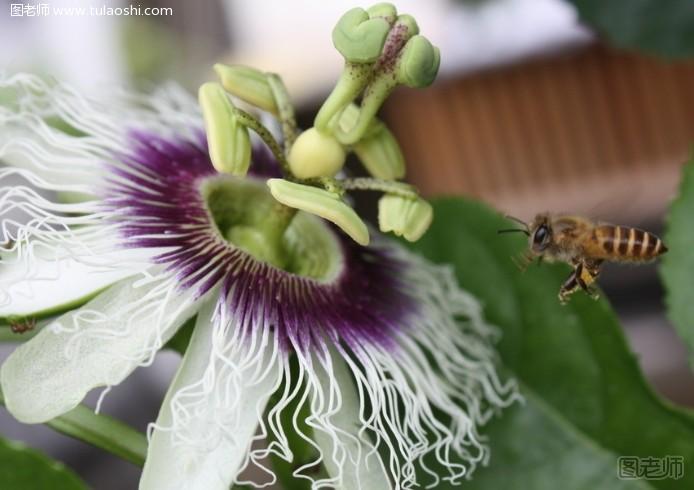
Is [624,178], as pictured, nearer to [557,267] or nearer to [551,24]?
[551,24]

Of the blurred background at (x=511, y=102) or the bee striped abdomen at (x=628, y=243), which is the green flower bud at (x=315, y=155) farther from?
the blurred background at (x=511, y=102)

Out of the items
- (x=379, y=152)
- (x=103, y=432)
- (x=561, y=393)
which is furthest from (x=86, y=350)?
(x=561, y=393)

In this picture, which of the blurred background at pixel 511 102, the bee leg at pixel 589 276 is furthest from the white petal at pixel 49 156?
the blurred background at pixel 511 102

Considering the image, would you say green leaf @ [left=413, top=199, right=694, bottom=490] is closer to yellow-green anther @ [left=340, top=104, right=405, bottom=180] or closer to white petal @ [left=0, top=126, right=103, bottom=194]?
yellow-green anther @ [left=340, top=104, right=405, bottom=180]

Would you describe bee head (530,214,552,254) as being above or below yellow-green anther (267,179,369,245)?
below

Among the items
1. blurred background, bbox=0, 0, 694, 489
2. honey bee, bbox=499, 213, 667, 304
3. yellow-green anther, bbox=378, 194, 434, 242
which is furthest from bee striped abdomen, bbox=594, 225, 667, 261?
blurred background, bbox=0, 0, 694, 489

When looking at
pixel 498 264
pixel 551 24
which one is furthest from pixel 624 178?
pixel 498 264
